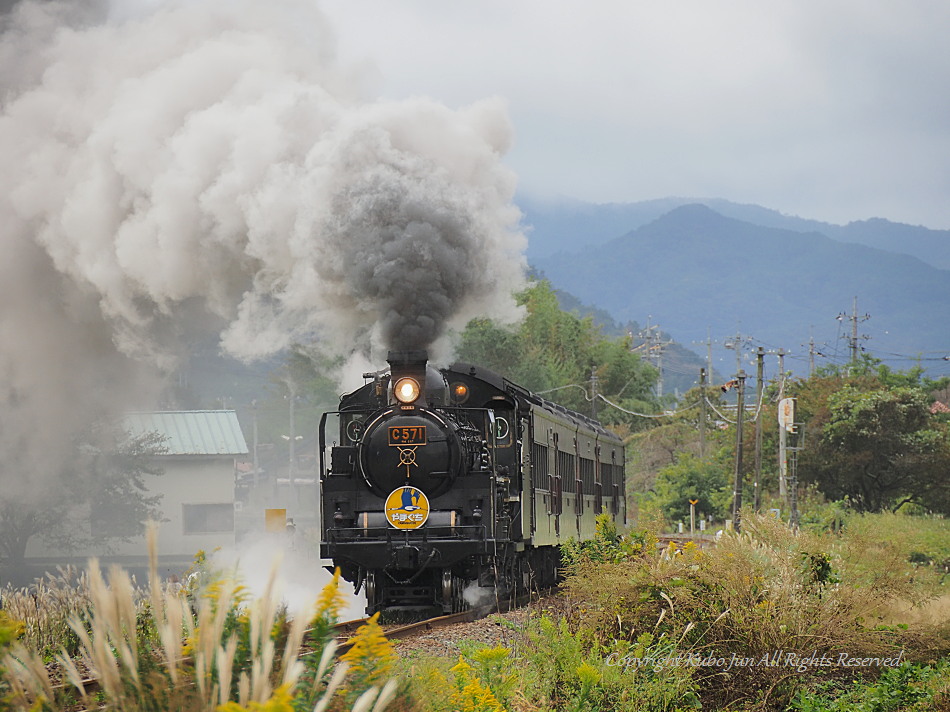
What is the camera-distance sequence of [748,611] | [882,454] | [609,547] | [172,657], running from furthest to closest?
[882,454] < [609,547] < [748,611] < [172,657]

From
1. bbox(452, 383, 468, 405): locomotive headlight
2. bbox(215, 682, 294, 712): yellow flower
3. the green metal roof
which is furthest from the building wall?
bbox(215, 682, 294, 712): yellow flower

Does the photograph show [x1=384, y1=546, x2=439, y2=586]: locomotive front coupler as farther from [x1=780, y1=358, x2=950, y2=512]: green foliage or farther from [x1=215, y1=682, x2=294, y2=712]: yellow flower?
[x1=780, y1=358, x2=950, y2=512]: green foliage

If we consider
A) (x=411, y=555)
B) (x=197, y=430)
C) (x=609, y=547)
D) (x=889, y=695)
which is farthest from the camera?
(x=197, y=430)

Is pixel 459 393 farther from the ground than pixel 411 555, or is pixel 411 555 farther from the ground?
pixel 459 393

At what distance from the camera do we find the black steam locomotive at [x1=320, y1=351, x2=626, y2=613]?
13688 millimetres

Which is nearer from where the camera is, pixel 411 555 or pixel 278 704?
pixel 278 704

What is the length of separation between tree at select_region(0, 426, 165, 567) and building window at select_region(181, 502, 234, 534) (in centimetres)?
342

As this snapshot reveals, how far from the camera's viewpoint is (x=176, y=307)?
1862cm

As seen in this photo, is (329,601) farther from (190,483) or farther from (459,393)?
(190,483)

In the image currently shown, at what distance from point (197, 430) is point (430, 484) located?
119 feet

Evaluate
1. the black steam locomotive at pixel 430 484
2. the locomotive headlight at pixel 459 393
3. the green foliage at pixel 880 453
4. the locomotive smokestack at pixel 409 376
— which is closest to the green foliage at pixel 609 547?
the black steam locomotive at pixel 430 484

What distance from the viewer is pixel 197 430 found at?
48.2m

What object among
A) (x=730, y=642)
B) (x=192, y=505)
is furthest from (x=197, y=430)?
(x=730, y=642)

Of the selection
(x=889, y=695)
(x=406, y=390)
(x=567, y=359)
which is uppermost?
(x=567, y=359)
